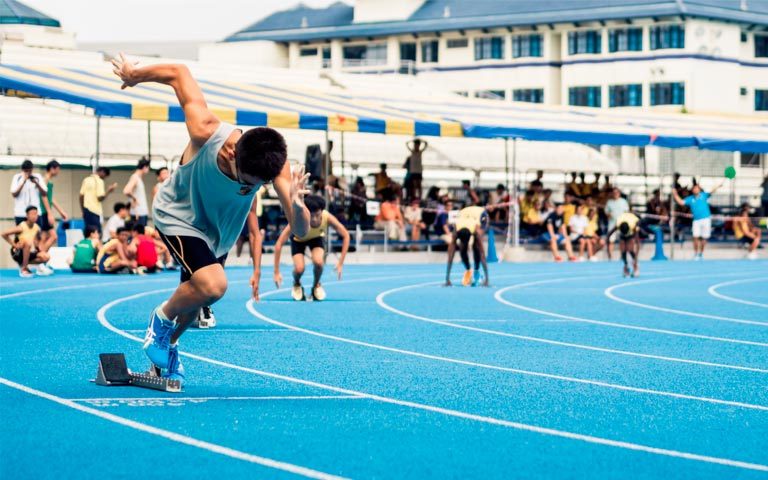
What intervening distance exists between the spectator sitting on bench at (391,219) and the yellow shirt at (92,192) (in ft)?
22.9

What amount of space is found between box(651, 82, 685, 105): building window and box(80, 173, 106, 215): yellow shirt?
5609 centimetres

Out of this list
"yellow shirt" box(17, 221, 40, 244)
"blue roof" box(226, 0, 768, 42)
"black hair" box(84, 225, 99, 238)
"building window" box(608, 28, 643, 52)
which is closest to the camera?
"yellow shirt" box(17, 221, 40, 244)

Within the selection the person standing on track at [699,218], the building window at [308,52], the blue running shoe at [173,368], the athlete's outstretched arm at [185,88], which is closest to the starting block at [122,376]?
the blue running shoe at [173,368]

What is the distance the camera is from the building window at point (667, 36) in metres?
77.3

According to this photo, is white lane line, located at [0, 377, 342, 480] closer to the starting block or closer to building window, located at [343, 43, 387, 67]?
the starting block

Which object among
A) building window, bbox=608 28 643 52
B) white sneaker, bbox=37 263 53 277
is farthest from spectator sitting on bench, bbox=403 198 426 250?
building window, bbox=608 28 643 52

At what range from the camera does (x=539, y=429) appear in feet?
23.9

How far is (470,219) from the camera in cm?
2098

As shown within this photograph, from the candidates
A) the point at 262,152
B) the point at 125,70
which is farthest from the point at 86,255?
the point at 262,152

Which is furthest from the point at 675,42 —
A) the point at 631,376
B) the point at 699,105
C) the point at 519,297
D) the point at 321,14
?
the point at 631,376

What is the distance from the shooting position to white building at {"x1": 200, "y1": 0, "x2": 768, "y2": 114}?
253 ft

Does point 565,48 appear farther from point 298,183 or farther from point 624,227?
point 298,183

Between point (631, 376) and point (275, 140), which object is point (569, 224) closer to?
point (631, 376)

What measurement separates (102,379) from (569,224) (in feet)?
77.9
